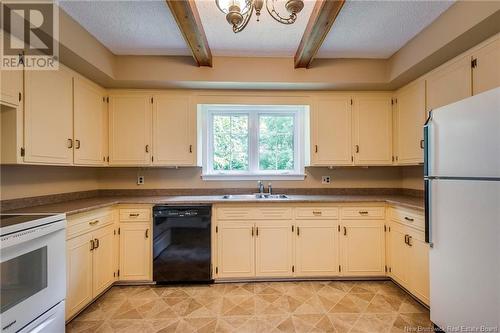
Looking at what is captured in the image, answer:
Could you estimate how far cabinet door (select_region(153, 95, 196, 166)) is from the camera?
2787mm

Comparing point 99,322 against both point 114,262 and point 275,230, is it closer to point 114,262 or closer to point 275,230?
point 114,262

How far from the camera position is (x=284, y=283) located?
250 cm

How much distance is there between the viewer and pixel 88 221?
2070 millimetres

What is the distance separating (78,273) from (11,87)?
4.94 ft

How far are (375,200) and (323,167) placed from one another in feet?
2.55

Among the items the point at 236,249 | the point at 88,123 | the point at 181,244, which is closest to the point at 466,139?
the point at 236,249

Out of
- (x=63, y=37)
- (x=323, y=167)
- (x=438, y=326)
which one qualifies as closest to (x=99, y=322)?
(x=63, y=37)

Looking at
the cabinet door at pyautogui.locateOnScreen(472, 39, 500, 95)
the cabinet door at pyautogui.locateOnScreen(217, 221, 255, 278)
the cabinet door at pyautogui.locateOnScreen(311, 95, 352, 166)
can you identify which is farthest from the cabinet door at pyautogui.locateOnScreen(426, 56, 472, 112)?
the cabinet door at pyautogui.locateOnScreen(217, 221, 255, 278)

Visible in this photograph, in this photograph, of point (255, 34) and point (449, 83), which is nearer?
point (449, 83)

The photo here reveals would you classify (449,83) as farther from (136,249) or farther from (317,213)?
(136,249)

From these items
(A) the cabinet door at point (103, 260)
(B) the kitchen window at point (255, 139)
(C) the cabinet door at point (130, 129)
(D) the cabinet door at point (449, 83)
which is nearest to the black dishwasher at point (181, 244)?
(A) the cabinet door at point (103, 260)

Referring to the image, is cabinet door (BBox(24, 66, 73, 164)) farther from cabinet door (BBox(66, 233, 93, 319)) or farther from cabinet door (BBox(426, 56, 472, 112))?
cabinet door (BBox(426, 56, 472, 112))

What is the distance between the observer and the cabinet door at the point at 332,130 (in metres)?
2.85

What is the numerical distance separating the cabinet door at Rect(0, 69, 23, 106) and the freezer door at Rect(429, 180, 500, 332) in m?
3.04
